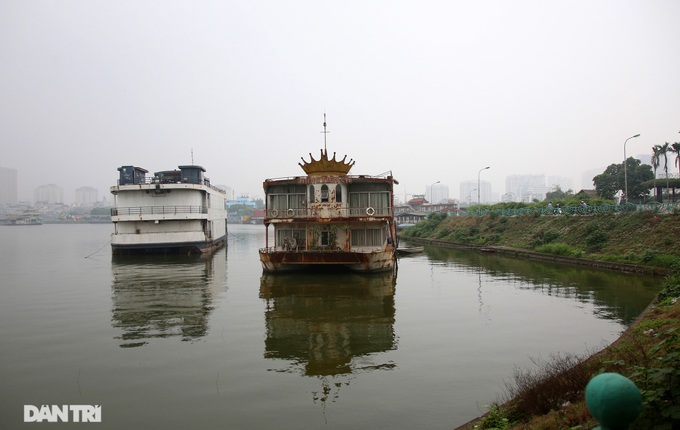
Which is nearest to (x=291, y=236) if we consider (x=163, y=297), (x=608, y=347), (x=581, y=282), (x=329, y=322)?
(x=163, y=297)

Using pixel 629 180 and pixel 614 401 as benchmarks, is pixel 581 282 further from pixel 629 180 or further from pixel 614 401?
pixel 629 180

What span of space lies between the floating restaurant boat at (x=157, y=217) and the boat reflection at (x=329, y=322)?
16.0 m

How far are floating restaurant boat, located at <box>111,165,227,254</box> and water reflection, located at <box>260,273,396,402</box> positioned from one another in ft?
53.7

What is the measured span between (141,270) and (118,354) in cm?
2010

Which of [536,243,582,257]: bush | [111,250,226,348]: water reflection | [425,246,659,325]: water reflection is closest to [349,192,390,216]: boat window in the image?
[425,246,659,325]: water reflection

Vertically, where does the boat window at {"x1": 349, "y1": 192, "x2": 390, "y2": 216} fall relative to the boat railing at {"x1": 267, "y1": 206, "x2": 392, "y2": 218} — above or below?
above

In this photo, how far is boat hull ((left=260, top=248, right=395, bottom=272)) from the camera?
2600 centimetres

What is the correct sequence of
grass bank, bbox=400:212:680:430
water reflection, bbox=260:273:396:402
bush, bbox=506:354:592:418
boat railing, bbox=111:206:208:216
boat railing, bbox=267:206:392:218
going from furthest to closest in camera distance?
boat railing, bbox=111:206:208:216 → boat railing, bbox=267:206:392:218 → water reflection, bbox=260:273:396:402 → bush, bbox=506:354:592:418 → grass bank, bbox=400:212:680:430

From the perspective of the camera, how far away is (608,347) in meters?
10.2

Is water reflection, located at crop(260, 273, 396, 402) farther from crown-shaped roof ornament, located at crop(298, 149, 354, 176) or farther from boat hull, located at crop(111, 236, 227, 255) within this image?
boat hull, located at crop(111, 236, 227, 255)

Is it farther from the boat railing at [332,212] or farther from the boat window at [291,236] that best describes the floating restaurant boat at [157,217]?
the boat railing at [332,212]

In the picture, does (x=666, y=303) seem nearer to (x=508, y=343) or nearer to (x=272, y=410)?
(x=508, y=343)

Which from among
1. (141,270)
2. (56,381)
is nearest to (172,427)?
(56,381)

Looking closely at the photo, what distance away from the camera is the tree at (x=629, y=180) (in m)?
62.9
